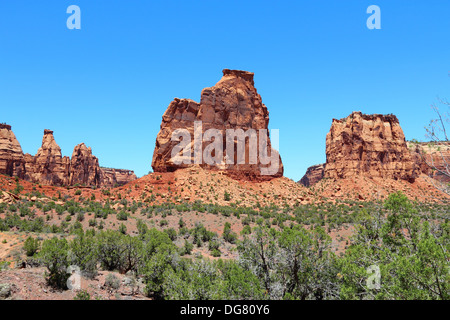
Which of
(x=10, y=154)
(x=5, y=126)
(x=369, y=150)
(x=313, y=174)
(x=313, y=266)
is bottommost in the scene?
(x=313, y=266)

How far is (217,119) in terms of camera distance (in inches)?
1810

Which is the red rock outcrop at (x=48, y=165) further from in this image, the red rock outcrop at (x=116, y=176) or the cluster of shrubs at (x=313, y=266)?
the cluster of shrubs at (x=313, y=266)

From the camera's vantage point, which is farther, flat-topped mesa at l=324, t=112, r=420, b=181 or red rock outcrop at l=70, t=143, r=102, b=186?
red rock outcrop at l=70, t=143, r=102, b=186

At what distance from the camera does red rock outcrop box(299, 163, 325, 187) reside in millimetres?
113562

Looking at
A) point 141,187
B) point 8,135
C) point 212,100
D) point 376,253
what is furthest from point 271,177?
Answer: point 8,135

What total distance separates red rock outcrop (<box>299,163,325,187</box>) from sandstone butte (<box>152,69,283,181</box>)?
227ft

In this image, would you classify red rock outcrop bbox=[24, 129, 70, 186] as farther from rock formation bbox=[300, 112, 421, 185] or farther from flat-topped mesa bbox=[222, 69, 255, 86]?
rock formation bbox=[300, 112, 421, 185]

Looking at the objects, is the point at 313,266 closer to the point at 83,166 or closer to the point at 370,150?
the point at 370,150

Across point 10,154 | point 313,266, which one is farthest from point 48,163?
point 313,266

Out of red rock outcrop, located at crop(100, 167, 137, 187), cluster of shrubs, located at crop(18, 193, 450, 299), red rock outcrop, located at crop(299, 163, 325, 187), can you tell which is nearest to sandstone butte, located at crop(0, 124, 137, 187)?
red rock outcrop, located at crop(100, 167, 137, 187)

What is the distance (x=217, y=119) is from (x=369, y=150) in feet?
114

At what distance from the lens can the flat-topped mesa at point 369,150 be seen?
198 feet

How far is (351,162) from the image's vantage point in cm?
6034
